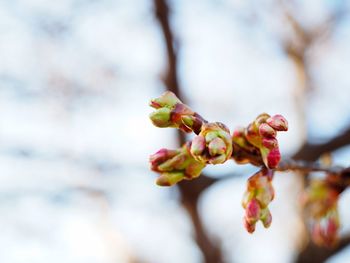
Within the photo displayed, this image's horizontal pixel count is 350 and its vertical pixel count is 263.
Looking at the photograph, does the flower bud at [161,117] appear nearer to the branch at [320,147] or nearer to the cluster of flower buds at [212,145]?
the cluster of flower buds at [212,145]

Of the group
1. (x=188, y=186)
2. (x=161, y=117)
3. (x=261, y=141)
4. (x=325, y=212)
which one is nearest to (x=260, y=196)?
(x=261, y=141)

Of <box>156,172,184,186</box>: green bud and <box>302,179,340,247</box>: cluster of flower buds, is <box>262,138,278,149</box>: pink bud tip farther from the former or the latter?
<box>302,179,340,247</box>: cluster of flower buds

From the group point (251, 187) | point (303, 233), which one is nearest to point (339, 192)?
point (251, 187)

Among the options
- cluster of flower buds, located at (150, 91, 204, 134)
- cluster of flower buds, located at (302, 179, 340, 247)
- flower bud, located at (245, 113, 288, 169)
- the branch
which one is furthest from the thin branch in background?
flower bud, located at (245, 113, 288, 169)

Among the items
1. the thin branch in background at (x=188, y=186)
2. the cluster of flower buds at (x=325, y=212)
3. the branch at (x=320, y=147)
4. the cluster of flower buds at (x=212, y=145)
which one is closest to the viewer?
the cluster of flower buds at (x=212, y=145)

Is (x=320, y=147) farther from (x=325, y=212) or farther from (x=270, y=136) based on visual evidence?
(x=270, y=136)

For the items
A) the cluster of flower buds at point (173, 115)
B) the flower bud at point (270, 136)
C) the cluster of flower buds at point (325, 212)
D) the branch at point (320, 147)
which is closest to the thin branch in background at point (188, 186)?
the branch at point (320, 147)

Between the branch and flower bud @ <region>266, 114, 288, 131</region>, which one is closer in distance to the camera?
flower bud @ <region>266, 114, 288, 131</region>
